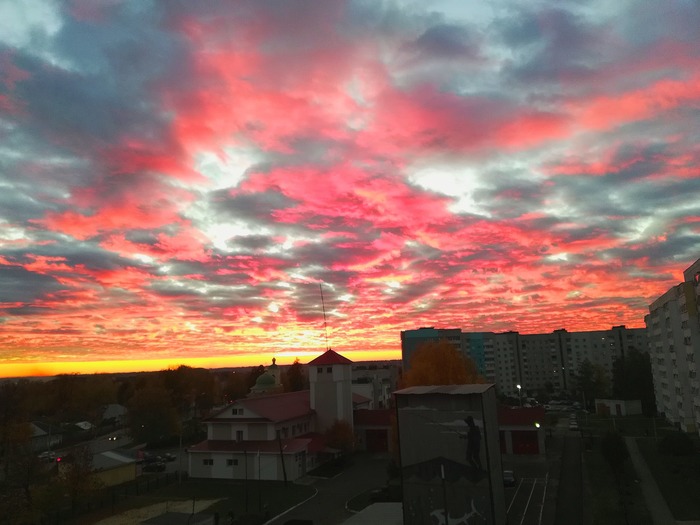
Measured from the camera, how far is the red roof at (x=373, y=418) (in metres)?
66.0

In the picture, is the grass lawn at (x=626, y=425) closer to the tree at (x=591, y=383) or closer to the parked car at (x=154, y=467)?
the tree at (x=591, y=383)

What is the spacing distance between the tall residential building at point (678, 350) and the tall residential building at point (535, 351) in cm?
6569

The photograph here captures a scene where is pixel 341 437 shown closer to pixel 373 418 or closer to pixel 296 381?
pixel 373 418

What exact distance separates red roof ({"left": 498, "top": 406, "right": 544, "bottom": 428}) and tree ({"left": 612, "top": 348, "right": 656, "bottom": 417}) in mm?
48025

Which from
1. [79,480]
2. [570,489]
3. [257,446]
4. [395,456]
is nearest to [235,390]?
[257,446]

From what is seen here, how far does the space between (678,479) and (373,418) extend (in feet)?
115

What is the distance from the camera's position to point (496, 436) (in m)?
33.1

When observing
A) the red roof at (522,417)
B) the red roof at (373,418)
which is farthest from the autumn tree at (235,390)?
the red roof at (522,417)

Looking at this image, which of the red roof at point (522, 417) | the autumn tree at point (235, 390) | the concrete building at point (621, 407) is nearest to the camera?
the red roof at point (522, 417)

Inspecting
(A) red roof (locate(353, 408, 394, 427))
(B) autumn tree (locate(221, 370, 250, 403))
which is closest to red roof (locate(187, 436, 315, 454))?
(A) red roof (locate(353, 408, 394, 427))

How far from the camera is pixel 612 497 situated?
39219 millimetres

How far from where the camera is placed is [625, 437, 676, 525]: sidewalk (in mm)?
33688

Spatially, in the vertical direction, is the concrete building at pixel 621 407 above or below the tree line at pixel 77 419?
below

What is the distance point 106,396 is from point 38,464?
305 ft
